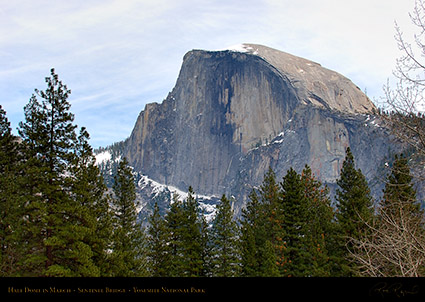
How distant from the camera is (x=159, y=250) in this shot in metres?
34.3

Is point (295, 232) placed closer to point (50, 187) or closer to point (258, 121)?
point (50, 187)

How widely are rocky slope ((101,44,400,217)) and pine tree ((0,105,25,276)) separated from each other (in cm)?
11918

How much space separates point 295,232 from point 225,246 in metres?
5.81

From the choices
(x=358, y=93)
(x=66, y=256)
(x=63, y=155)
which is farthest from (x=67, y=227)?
(x=358, y=93)

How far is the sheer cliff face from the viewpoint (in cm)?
14262

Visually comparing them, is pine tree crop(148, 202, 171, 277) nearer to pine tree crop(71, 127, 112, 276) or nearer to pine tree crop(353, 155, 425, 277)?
pine tree crop(71, 127, 112, 276)

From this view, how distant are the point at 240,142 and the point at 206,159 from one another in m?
18.5

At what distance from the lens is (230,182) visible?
170 meters

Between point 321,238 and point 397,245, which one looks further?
point 321,238

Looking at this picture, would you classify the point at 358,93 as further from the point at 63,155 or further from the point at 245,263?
the point at 63,155

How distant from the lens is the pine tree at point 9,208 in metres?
19.9

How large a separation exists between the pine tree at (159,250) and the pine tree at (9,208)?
12478 millimetres
